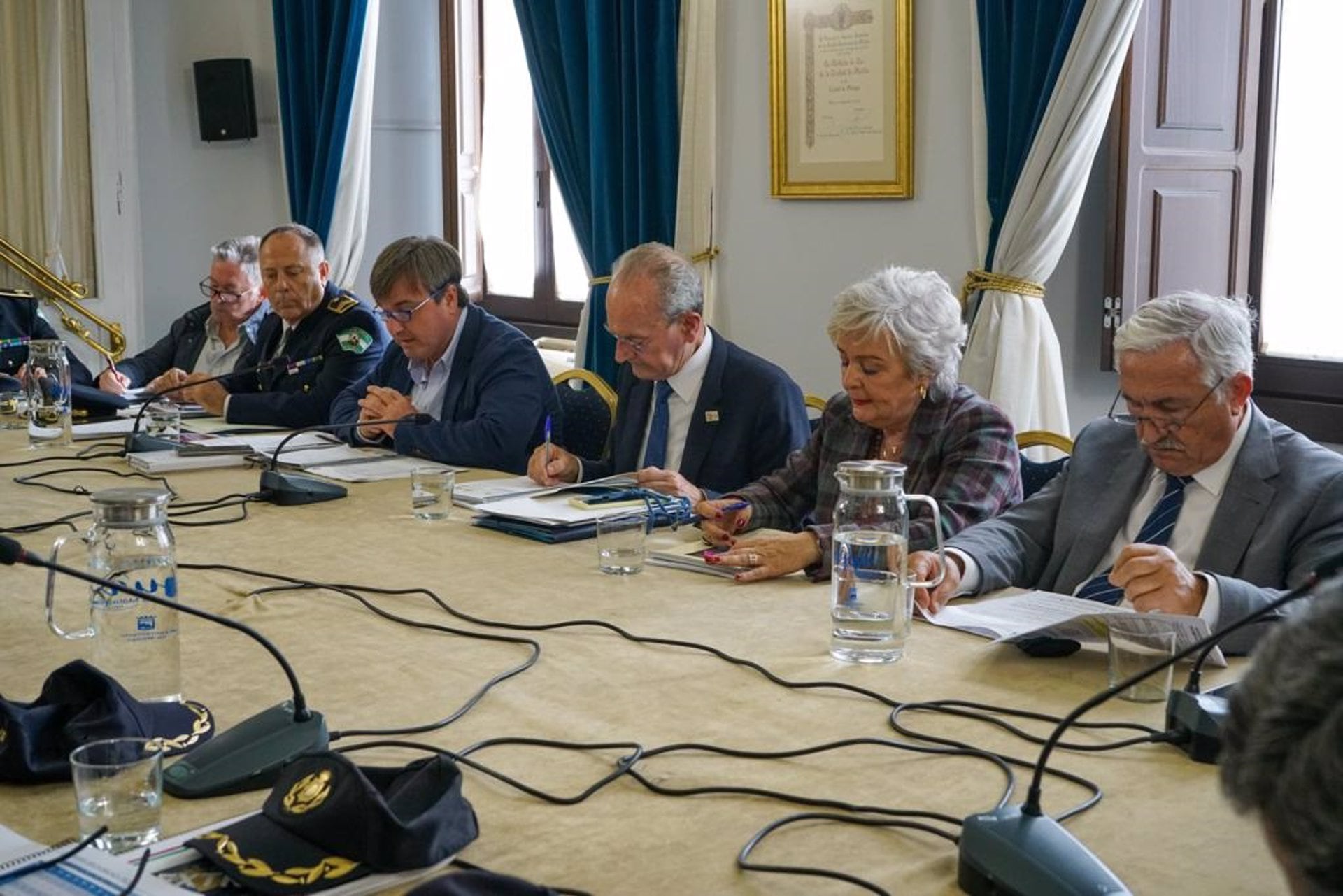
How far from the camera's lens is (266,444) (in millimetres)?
3746

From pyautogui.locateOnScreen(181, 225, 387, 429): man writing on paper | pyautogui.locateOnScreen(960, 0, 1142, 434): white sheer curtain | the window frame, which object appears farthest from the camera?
pyautogui.locateOnScreen(181, 225, 387, 429): man writing on paper

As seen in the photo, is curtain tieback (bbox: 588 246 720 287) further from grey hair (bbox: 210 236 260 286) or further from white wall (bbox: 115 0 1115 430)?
grey hair (bbox: 210 236 260 286)

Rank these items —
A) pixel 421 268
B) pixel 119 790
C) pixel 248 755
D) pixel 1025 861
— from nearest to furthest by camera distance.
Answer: pixel 1025 861
pixel 119 790
pixel 248 755
pixel 421 268

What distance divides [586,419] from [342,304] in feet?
3.64

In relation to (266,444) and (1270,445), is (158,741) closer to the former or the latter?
(1270,445)

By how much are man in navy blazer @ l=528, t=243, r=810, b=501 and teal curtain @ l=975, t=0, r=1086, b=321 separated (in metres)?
0.98

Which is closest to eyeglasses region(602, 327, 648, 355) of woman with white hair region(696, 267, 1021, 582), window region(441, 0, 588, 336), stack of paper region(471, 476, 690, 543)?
stack of paper region(471, 476, 690, 543)

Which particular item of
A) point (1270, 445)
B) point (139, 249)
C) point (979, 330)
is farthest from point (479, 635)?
point (139, 249)

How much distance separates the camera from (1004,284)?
395 cm

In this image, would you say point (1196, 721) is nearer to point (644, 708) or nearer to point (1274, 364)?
point (644, 708)

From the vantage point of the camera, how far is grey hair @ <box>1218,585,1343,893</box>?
24.8 inches

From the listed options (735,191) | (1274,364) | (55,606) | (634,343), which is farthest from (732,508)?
(735,191)

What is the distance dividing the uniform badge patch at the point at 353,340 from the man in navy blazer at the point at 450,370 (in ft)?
1.70

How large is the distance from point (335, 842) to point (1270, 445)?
60.1 inches
